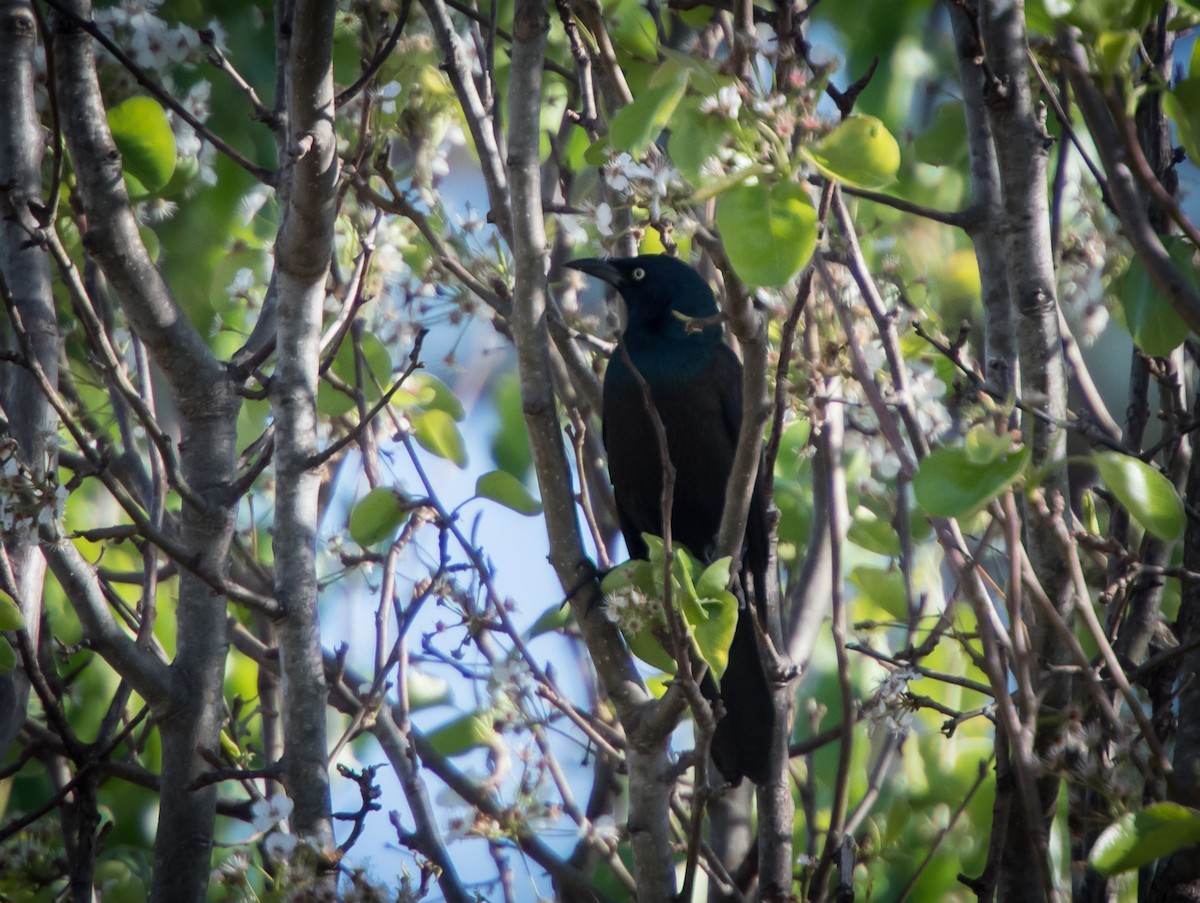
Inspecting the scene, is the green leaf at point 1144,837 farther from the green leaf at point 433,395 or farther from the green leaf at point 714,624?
the green leaf at point 433,395

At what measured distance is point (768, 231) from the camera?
5.12 feet

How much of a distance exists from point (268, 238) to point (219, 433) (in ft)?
2.52

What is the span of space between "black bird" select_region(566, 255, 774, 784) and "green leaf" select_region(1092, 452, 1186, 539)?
2115 millimetres

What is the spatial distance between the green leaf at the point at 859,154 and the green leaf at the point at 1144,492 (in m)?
0.44

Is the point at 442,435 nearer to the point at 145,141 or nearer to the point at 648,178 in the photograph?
the point at 145,141

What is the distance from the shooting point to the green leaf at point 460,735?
3068 millimetres

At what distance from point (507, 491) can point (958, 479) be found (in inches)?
50.5

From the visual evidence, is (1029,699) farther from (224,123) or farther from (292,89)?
(224,123)

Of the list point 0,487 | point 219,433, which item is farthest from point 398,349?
point 0,487

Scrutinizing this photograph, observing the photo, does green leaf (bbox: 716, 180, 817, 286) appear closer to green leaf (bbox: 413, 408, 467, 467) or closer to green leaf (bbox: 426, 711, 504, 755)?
green leaf (bbox: 413, 408, 467, 467)

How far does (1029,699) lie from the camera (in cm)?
176

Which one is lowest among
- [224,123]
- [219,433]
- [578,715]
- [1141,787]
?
[1141,787]

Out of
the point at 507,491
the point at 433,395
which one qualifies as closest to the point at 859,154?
the point at 507,491

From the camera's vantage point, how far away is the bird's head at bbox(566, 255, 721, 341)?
388 cm
